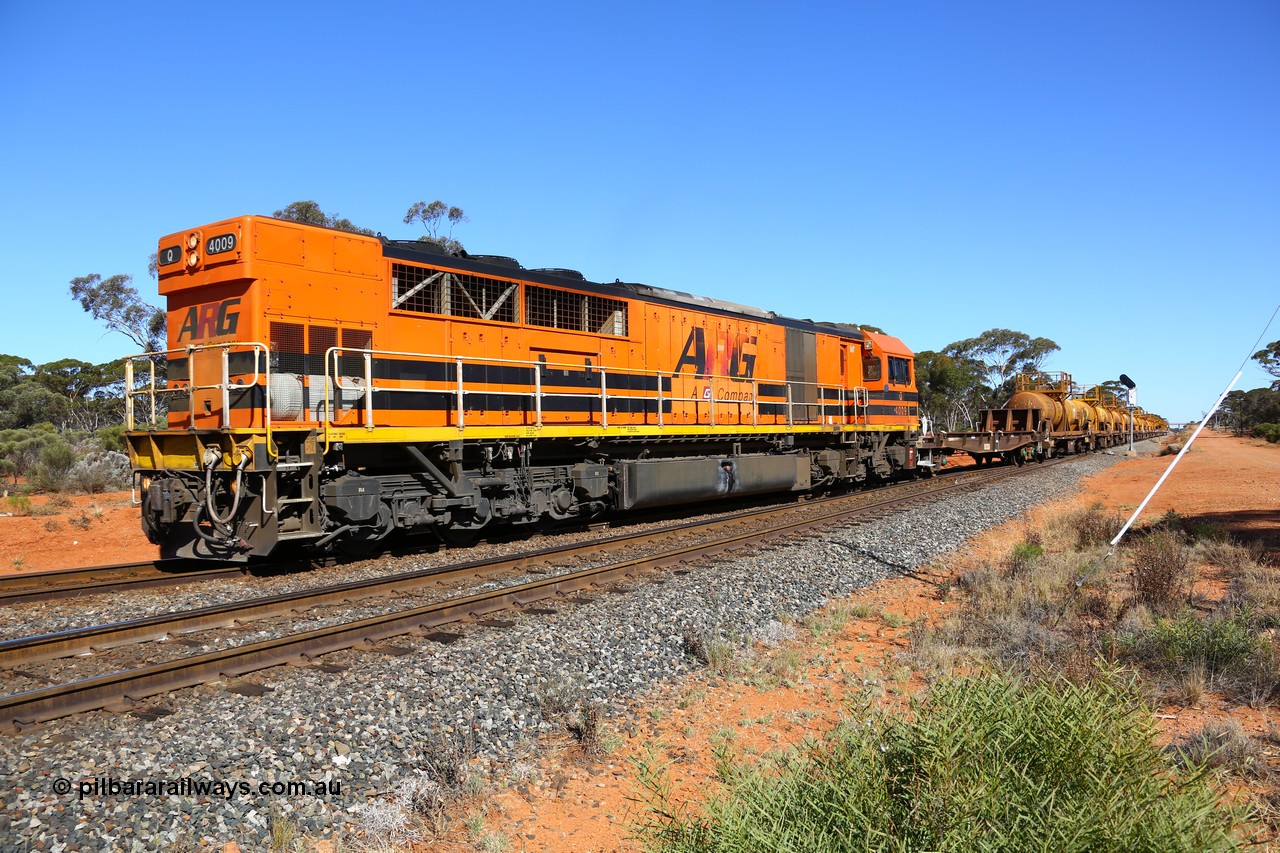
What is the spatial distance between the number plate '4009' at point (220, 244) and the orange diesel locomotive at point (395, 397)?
3cm

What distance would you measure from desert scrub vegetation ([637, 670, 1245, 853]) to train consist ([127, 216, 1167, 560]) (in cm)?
719

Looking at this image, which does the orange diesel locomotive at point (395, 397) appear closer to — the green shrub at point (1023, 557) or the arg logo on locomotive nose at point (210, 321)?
the arg logo on locomotive nose at point (210, 321)

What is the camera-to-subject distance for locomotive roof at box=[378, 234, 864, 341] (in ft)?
36.2

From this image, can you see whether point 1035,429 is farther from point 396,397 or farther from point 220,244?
point 220,244

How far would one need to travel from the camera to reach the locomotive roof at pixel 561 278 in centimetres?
1103

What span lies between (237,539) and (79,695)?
388cm

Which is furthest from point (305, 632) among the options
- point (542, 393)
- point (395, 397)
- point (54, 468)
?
point (54, 468)

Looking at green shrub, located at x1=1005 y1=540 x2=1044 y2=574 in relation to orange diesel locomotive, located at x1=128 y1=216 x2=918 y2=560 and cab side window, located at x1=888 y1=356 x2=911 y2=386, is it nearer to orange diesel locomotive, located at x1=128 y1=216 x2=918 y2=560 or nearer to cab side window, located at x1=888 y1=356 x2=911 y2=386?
orange diesel locomotive, located at x1=128 y1=216 x2=918 y2=560

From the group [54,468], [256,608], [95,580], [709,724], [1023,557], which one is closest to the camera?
[709,724]

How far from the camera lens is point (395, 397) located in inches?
410

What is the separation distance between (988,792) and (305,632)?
5.52 meters

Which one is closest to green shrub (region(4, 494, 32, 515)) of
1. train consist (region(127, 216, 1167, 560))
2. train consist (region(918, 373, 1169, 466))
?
train consist (region(127, 216, 1167, 560))

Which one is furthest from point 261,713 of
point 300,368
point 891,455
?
point 891,455

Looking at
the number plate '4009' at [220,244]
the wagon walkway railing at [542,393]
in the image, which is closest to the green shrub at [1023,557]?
the wagon walkway railing at [542,393]
